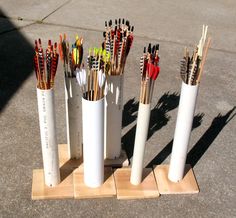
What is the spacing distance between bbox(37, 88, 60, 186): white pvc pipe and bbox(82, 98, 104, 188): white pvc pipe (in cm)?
23

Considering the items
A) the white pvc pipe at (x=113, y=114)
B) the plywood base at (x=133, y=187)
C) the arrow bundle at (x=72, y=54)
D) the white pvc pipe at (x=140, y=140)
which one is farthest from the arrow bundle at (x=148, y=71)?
the plywood base at (x=133, y=187)

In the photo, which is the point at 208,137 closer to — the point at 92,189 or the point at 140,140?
the point at 140,140

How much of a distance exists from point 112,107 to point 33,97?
5.19 feet

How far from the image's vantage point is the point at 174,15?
721cm

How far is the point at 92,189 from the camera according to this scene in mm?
3182

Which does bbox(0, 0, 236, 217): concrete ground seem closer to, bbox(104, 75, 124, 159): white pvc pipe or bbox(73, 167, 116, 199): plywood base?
bbox(73, 167, 116, 199): plywood base

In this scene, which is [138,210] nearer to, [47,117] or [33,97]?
[47,117]

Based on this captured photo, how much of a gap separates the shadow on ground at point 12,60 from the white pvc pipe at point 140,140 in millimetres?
1823

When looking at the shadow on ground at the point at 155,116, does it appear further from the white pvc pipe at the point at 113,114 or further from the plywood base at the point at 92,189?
the plywood base at the point at 92,189

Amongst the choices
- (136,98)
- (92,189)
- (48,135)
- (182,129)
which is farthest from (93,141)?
(136,98)

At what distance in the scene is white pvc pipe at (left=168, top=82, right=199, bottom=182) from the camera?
2928 mm

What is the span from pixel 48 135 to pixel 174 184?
45.9 inches

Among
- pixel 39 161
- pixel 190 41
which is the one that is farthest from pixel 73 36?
pixel 39 161

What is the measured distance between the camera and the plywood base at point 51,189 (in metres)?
3.11
